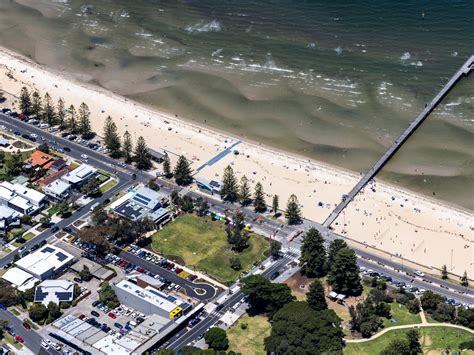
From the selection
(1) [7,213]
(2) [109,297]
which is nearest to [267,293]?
(2) [109,297]

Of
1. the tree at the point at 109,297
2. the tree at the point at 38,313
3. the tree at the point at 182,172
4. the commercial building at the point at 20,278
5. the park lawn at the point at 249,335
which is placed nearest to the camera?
the park lawn at the point at 249,335

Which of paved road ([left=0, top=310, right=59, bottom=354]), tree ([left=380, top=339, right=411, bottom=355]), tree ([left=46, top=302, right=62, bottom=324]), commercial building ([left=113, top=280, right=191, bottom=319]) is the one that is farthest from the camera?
tree ([left=46, top=302, right=62, bottom=324])

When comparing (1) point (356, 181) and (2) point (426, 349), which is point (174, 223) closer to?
(1) point (356, 181)

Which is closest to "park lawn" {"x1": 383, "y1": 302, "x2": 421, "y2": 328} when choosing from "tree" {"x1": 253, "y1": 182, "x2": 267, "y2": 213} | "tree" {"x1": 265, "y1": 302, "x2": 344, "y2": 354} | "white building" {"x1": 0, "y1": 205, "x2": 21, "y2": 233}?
"tree" {"x1": 265, "y1": 302, "x2": 344, "y2": 354}

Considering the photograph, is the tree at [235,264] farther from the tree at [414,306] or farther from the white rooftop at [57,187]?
the white rooftop at [57,187]

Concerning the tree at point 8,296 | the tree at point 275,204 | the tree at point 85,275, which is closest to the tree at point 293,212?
the tree at point 275,204

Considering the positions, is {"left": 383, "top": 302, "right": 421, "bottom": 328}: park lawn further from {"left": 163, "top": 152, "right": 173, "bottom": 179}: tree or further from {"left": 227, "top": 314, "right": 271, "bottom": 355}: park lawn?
{"left": 163, "top": 152, "right": 173, "bottom": 179}: tree
